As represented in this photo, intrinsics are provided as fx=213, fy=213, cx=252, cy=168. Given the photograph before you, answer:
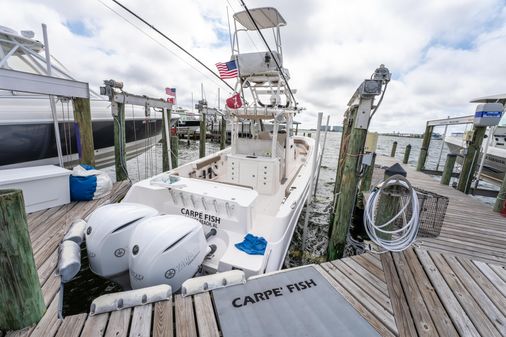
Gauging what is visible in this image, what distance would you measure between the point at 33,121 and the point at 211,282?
19.6 ft


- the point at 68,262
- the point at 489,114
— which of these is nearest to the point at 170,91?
the point at 68,262

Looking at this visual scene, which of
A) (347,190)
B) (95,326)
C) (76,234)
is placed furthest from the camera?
(347,190)

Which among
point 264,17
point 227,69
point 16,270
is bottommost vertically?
point 16,270

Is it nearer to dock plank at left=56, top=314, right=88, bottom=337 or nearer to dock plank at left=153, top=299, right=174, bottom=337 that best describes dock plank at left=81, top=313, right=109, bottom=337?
dock plank at left=56, top=314, right=88, bottom=337

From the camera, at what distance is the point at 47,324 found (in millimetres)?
1596

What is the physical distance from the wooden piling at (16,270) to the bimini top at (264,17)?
16.0ft

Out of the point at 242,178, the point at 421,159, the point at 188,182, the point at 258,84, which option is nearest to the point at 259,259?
the point at 188,182

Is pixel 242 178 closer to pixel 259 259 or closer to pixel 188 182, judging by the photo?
pixel 188 182

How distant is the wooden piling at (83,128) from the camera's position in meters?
4.58

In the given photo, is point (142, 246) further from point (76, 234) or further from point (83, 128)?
point (83, 128)

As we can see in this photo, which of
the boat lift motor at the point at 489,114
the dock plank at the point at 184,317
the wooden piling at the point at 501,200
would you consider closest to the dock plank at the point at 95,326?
the dock plank at the point at 184,317

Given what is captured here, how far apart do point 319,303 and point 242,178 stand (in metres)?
3.42

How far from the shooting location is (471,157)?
18.6 feet

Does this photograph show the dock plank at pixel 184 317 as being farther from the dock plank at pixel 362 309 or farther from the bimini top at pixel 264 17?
the bimini top at pixel 264 17
